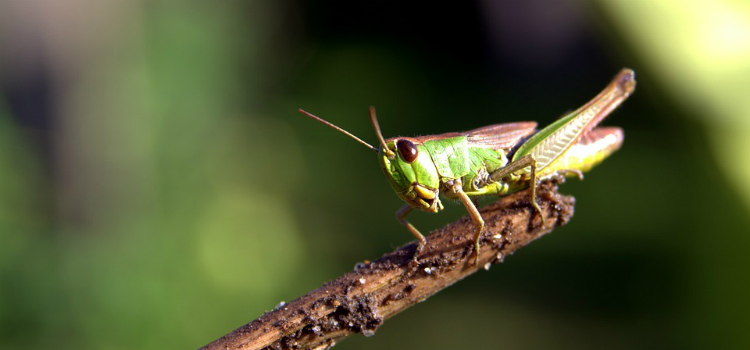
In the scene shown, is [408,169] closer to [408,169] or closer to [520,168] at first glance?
[408,169]

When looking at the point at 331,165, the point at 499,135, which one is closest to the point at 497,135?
the point at 499,135

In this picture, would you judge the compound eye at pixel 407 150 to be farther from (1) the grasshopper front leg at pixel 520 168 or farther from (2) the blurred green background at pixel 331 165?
(2) the blurred green background at pixel 331 165

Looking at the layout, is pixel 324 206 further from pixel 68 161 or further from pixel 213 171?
pixel 68 161

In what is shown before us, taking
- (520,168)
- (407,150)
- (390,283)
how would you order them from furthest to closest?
(520,168) < (407,150) < (390,283)

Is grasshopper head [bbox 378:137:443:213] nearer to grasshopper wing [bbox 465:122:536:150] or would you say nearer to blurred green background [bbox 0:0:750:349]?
grasshopper wing [bbox 465:122:536:150]

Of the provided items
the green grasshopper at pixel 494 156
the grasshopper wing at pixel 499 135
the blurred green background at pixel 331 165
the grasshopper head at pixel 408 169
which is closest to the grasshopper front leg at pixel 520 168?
the green grasshopper at pixel 494 156
